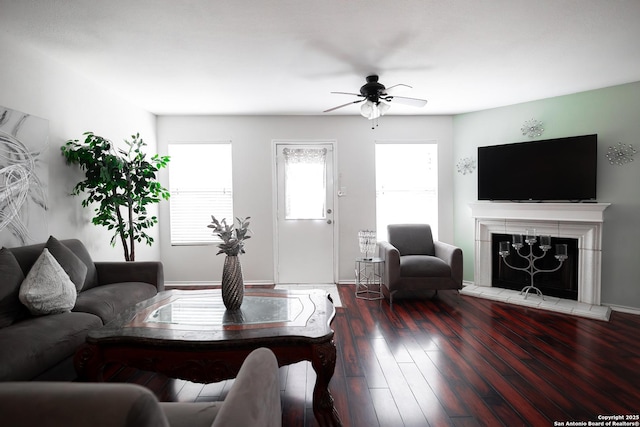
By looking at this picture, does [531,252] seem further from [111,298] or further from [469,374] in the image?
[111,298]

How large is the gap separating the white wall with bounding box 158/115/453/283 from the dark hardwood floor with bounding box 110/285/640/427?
6.28 ft

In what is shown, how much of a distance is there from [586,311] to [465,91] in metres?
2.85

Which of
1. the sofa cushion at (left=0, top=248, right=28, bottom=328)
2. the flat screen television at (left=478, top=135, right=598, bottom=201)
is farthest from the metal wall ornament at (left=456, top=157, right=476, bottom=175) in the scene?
the sofa cushion at (left=0, top=248, right=28, bottom=328)

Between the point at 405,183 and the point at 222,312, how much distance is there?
12.1 feet

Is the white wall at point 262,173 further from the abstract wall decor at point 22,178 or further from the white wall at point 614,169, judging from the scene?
the abstract wall decor at point 22,178

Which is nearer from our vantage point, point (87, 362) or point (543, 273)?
point (87, 362)

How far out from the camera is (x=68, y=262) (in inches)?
103

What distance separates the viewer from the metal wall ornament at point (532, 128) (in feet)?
14.1

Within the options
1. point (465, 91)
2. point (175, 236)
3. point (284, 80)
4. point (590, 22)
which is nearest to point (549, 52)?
point (590, 22)

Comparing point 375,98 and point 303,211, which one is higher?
point 375,98

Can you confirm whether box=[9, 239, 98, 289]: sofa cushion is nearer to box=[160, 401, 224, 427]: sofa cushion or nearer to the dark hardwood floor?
the dark hardwood floor

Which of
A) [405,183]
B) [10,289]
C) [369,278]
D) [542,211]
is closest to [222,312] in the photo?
[10,289]

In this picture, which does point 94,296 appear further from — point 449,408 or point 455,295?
point 455,295

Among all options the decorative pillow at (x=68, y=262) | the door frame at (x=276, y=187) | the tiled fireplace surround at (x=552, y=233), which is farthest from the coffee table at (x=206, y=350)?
the tiled fireplace surround at (x=552, y=233)
